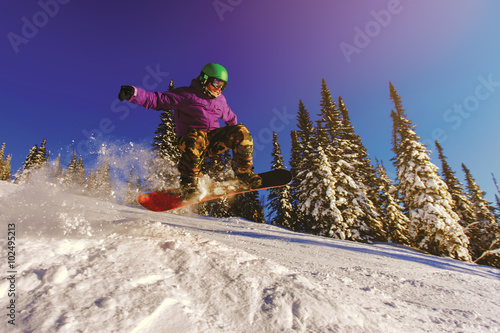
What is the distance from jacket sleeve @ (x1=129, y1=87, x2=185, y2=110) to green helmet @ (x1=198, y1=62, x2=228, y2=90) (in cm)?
49

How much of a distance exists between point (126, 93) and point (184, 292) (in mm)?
2783

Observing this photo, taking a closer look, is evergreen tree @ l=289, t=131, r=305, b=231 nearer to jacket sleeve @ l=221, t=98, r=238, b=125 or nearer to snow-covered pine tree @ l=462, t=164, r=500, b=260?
snow-covered pine tree @ l=462, t=164, r=500, b=260

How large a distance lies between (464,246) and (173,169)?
739 inches

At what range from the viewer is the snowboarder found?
3.86 meters

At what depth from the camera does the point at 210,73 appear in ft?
12.8

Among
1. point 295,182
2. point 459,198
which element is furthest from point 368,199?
point 459,198

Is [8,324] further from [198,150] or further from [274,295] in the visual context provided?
[198,150]

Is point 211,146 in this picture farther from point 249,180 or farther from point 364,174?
point 364,174

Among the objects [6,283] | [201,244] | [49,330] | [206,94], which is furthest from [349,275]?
[206,94]

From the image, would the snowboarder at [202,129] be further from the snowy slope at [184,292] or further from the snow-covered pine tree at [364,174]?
the snow-covered pine tree at [364,174]

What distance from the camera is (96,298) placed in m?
1.33

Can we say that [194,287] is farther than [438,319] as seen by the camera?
No

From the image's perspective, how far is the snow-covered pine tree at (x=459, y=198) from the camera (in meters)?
23.1

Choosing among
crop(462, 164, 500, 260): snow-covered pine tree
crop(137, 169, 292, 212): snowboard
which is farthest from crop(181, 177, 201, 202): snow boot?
crop(462, 164, 500, 260): snow-covered pine tree
